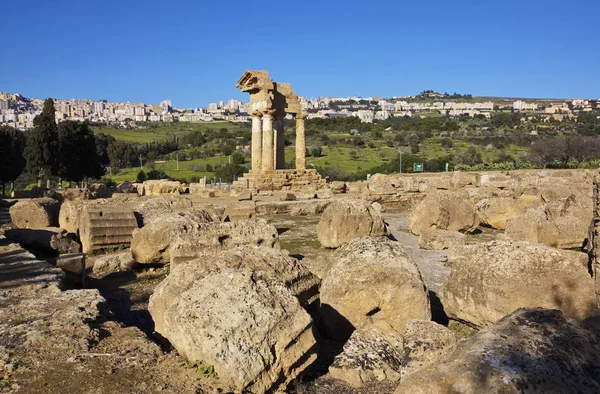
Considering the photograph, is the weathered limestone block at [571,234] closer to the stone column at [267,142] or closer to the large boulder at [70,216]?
the large boulder at [70,216]

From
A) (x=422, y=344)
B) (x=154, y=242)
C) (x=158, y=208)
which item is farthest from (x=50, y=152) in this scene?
(x=422, y=344)

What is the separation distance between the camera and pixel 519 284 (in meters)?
5.54

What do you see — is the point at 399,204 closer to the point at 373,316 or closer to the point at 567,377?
the point at 373,316

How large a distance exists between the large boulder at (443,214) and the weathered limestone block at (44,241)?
26.5 ft

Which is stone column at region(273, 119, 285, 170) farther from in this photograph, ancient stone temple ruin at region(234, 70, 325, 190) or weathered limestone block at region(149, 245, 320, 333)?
weathered limestone block at region(149, 245, 320, 333)

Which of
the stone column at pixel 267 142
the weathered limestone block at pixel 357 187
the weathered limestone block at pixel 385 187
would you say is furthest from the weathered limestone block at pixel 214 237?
the stone column at pixel 267 142

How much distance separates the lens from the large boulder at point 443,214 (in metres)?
12.5

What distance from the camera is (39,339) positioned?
4.85m

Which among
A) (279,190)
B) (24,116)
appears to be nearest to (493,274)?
(279,190)

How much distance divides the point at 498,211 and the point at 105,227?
991cm

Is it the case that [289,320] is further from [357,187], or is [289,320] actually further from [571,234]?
[357,187]

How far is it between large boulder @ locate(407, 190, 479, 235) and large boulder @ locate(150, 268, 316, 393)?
8361 millimetres

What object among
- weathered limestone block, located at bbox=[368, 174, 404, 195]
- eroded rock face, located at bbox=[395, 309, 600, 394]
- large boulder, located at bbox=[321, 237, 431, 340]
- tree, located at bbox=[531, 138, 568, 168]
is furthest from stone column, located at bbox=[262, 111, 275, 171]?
eroded rock face, located at bbox=[395, 309, 600, 394]

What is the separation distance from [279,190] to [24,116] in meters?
153
